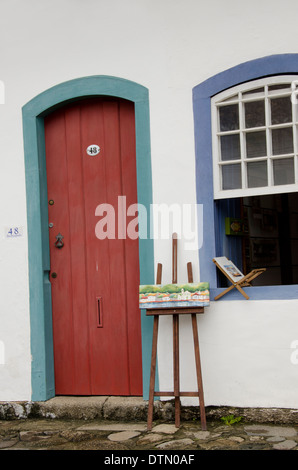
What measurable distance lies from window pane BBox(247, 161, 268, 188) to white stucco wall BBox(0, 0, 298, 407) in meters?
0.49

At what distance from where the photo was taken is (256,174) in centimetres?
526

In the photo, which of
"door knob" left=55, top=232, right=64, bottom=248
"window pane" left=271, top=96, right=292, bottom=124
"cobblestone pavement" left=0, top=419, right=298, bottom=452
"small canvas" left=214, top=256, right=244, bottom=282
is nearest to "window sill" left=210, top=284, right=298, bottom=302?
"small canvas" left=214, top=256, right=244, bottom=282

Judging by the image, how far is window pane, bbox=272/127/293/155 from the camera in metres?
5.16

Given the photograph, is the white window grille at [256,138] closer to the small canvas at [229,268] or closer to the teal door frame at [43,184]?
the small canvas at [229,268]

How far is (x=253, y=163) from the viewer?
5277 mm

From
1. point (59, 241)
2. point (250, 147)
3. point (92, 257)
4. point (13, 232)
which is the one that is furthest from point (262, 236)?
point (13, 232)

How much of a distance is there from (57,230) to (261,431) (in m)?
2.66

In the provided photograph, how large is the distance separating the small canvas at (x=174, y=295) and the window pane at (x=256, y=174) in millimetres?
956

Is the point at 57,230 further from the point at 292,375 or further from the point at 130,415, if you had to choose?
the point at 292,375

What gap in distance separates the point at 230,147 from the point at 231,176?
0.25 meters

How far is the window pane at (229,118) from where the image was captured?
5332 mm

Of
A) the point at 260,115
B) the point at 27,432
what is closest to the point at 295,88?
the point at 260,115

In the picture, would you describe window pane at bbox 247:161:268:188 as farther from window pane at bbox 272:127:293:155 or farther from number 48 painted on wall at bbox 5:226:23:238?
number 48 painted on wall at bbox 5:226:23:238

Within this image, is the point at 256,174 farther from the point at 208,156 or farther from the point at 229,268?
the point at 229,268
